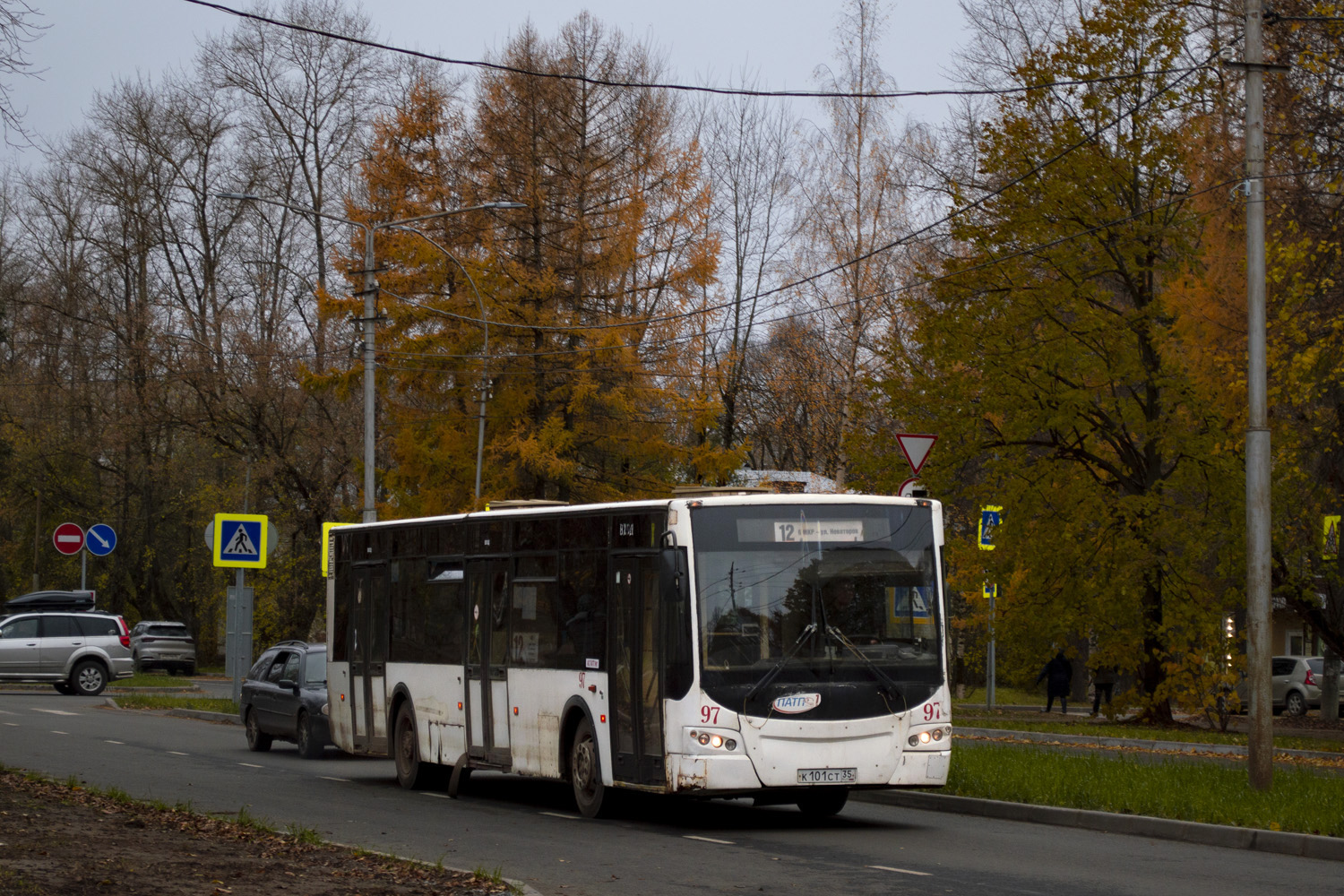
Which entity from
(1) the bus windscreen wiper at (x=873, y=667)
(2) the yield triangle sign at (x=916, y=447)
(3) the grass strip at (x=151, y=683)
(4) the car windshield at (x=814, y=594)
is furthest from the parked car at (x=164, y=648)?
(1) the bus windscreen wiper at (x=873, y=667)

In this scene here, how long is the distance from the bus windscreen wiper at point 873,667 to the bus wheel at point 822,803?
1.43 metres

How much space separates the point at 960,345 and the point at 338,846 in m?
18.2

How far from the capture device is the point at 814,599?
13.6 meters

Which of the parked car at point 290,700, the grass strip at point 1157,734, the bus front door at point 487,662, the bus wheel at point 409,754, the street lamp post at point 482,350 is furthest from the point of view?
the street lamp post at point 482,350

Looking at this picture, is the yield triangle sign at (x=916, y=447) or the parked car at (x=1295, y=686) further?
the parked car at (x=1295, y=686)

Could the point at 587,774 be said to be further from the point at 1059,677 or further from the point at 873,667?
the point at 1059,677

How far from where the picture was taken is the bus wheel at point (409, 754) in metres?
18.0

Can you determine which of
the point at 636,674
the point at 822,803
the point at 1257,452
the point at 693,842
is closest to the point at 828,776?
Result: the point at 693,842

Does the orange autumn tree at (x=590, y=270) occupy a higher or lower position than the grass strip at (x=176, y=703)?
higher

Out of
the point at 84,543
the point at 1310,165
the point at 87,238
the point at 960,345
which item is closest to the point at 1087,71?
the point at 960,345

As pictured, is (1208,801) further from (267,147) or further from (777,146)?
(267,147)

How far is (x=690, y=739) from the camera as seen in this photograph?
42.8 ft

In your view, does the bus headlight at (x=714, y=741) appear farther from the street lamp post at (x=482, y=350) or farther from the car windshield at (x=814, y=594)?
the street lamp post at (x=482, y=350)

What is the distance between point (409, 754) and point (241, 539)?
408 inches
